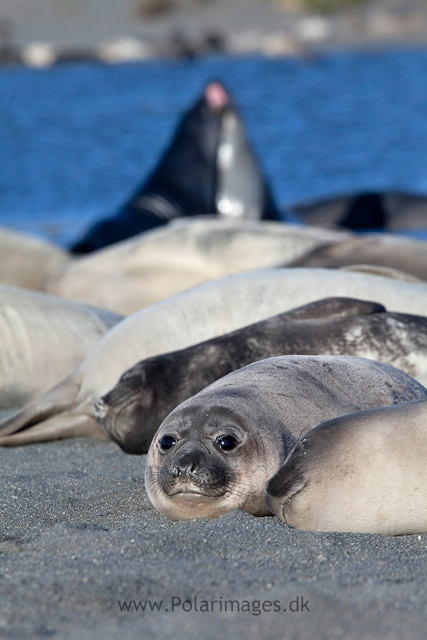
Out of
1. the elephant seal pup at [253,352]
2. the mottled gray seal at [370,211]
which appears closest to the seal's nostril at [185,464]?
the elephant seal pup at [253,352]

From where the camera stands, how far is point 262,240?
5.70m

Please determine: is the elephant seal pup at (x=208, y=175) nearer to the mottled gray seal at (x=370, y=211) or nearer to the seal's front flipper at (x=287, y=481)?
the mottled gray seal at (x=370, y=211)

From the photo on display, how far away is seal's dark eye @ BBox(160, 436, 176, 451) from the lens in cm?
248

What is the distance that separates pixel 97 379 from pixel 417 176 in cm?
1095

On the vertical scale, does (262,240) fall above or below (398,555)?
below

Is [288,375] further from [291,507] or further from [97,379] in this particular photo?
[97,379]

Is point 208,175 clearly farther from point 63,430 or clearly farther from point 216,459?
point 216,459

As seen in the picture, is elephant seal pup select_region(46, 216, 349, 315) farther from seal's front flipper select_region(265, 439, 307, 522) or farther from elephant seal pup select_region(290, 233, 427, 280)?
seal's front flipper select_region(265, 439, 307, 522)

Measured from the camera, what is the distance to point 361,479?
2.27 meters

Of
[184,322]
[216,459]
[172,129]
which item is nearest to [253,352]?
[184,322]

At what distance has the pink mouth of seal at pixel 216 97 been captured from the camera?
8.31 metres

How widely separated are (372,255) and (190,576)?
3.11 meters

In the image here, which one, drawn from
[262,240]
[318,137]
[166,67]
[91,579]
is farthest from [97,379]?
[166,67]

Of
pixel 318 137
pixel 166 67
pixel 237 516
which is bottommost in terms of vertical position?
pixel 166 67
